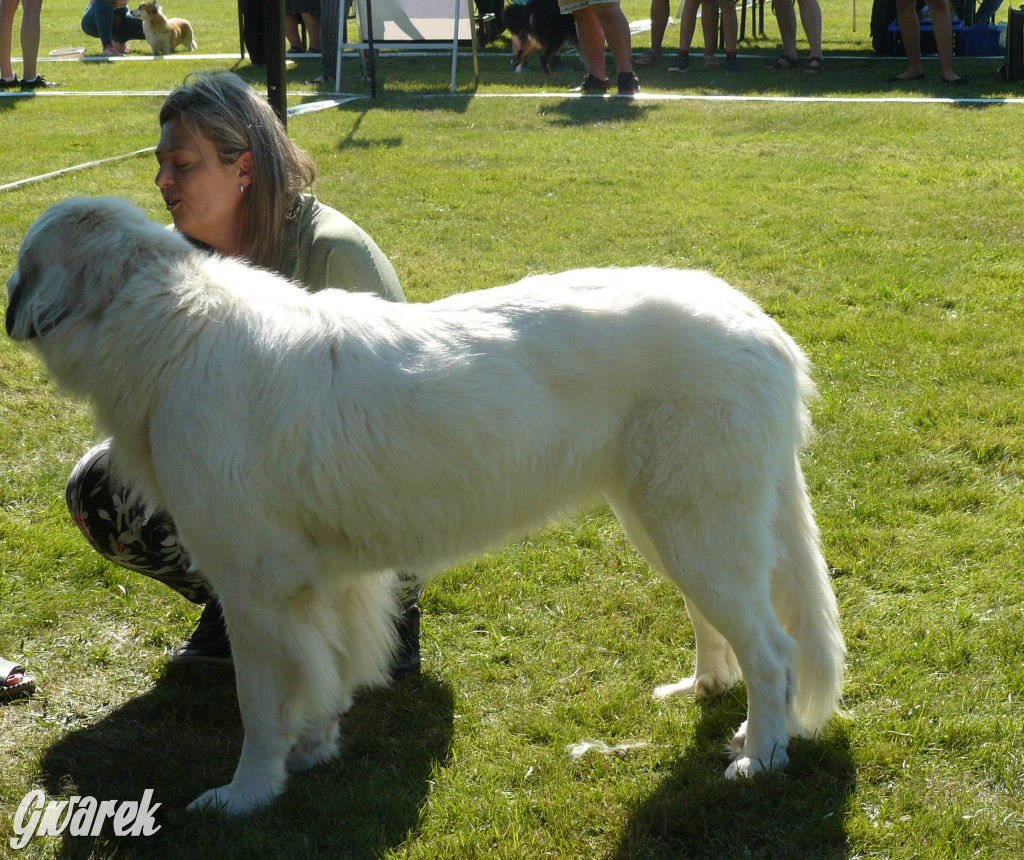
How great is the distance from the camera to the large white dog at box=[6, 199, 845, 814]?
2.26 m

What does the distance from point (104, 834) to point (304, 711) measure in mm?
556

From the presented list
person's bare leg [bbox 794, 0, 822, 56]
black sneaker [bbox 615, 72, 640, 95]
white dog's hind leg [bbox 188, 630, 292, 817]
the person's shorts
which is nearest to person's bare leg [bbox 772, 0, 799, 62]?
person's bare leg [bbox 794, 0, 822, 56]

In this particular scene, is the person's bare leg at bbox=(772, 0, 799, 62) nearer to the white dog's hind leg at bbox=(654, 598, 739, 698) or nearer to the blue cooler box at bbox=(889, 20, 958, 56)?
the blue cooler box at bbox=(889, 20, 958, 56)

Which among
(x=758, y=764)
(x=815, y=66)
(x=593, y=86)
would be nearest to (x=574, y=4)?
(x=593, y=86)

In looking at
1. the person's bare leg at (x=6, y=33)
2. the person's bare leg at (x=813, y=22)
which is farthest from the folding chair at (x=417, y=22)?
the person's bare leg at (x=813, y=22)

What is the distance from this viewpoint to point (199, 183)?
277 cm

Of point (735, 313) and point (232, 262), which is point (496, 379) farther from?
point (232, 262)

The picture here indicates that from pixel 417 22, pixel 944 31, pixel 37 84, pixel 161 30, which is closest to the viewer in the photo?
pixel 944 31

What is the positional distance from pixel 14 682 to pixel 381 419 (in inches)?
60.6

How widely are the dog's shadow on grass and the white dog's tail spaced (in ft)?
3.32

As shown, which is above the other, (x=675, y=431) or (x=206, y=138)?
(x=206, y=138)

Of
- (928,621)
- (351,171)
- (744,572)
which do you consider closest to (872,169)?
(351,171)

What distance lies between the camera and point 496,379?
2270 millimetres

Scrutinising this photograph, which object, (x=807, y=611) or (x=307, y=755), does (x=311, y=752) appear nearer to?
(x=307, y=755)
